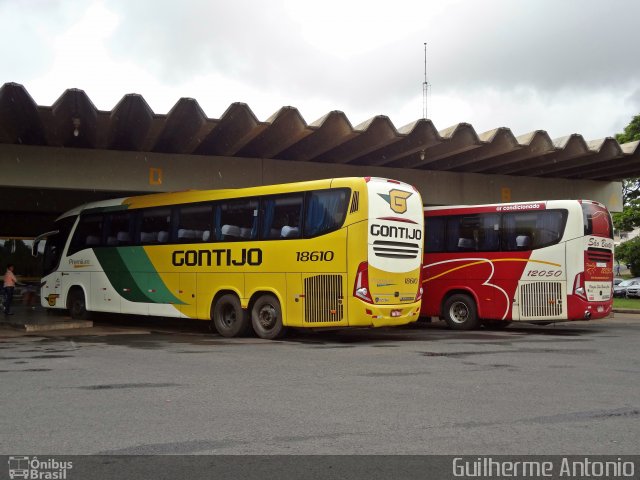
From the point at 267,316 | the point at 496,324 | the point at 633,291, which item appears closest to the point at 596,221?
the point at 496,324

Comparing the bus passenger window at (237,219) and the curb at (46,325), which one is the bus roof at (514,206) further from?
the curb at (46,325)

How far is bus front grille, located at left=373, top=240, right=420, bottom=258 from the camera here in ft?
45.4

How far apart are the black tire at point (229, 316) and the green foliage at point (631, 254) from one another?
108 feet

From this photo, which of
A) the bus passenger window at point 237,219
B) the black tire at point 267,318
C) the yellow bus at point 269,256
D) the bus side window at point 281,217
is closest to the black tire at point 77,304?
the yellow bus at point 269,256

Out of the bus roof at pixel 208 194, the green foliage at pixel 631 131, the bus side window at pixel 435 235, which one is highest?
the green foliage at pixel 631 131

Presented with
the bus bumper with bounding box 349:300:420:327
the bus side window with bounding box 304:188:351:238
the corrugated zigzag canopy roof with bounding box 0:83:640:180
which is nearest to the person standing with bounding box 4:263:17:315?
the corrugated zigzag canopy roof with bounding box 0:83:640:180

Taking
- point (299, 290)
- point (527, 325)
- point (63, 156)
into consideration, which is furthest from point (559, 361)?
point (63, 156)

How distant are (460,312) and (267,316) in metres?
5.69

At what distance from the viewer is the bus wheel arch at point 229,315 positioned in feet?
50.4

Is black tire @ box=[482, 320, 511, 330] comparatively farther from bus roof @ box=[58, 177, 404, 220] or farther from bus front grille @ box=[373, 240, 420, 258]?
bus roof @ box=[58, 177, 404, 220]

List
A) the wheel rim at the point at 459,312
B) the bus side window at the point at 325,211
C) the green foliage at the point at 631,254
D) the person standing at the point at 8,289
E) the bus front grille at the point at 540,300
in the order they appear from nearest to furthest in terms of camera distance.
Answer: the bus side window at the point at 325,211, the bus front grille at the point at 540,300, the wheel rim at the point at 459,312, the person standing at the point at 8,289, the green foliage at the point at 631,254

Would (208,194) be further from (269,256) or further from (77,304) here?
(77,304)

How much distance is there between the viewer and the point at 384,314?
45.4ft
